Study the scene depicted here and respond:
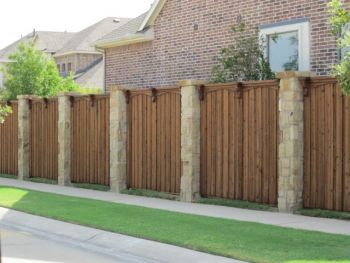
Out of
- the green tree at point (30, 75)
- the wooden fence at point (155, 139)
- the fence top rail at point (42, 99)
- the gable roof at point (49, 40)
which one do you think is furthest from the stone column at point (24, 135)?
the gable roof at point (49, 40)

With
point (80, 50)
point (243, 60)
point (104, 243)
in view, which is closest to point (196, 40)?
point (243, 60)

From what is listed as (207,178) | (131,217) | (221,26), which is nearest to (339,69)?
(131,217)

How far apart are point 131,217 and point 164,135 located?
4.41 metres

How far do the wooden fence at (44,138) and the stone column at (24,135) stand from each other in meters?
0.15

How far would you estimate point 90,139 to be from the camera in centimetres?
2017

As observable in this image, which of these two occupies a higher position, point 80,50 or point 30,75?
point 80,50

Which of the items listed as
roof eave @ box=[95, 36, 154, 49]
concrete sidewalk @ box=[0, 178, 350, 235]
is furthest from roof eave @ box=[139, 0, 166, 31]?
concrete sidewalk @ box=[0, 178, 350, 235]

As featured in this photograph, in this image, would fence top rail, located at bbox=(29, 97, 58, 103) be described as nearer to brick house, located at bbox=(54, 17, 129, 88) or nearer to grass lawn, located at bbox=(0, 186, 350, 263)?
grass lawn, located at bbox=(0, 186, 350, 263)

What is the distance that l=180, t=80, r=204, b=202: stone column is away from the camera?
15953 mm

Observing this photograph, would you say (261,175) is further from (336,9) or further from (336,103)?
(336,9)

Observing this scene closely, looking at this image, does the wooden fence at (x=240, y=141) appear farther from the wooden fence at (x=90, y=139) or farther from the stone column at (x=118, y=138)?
the wooden fence at (x=90, y=139)

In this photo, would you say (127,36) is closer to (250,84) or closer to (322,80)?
(250,84)

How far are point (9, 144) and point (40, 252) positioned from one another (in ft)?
48.7

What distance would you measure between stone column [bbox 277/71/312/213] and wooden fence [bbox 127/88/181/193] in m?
3.62
